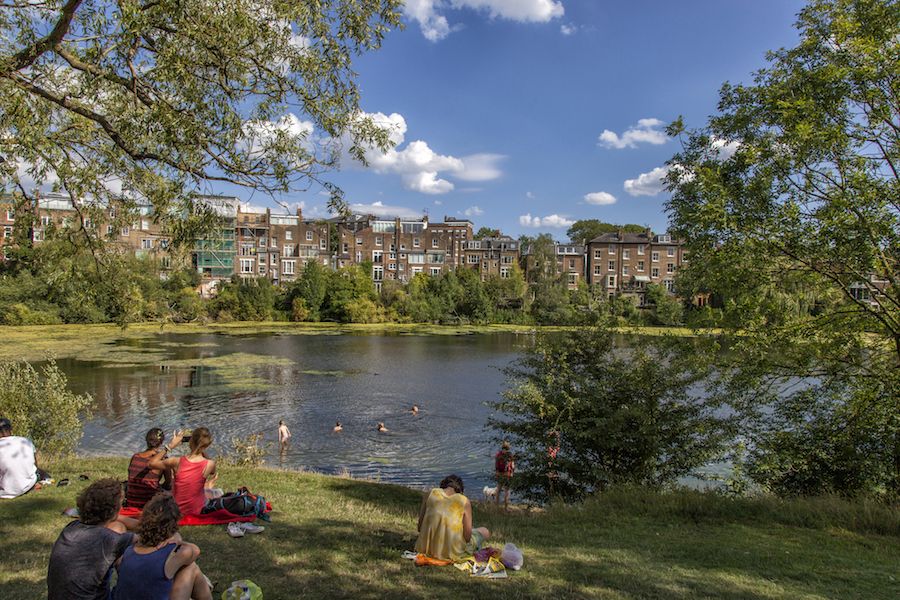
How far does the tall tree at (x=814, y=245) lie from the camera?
386 inches

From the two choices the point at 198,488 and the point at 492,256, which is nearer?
the point at 198,488

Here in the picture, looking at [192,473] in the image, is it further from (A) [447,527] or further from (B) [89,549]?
(A) [447,527]

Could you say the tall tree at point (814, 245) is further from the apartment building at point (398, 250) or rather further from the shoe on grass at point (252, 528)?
the apartment building at point (398, 250)

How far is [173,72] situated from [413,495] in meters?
9.09

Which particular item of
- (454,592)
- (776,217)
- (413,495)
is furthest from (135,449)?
(776,217)

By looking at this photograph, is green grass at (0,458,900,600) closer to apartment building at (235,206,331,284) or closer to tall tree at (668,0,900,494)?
tall tree at (668,0,900,494)

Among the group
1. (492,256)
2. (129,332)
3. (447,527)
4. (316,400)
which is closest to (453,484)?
(447,527)

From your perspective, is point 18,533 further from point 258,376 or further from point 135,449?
point 258,376

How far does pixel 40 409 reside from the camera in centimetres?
1477

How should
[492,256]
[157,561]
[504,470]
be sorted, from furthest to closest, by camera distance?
[492,256]
[504,470]
[157,561]

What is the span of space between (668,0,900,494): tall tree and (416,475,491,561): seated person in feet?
23.0

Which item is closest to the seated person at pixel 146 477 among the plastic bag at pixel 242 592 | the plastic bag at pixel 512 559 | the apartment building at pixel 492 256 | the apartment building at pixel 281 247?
the plastic bag at pixel 242 592

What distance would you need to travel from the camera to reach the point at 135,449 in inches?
759

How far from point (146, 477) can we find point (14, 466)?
2.67m
